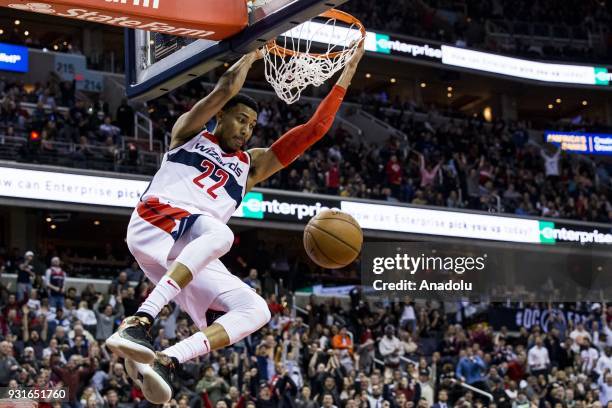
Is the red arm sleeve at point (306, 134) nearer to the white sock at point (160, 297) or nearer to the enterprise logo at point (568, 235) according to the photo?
the white sock at point (160, 297)

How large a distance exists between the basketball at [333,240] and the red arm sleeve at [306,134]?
466 millimetres

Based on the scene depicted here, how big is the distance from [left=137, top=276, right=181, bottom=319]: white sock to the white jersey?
0.59 meters

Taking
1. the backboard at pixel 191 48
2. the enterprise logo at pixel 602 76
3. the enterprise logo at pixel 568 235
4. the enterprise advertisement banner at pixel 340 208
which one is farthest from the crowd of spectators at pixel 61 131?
the enterprise logo at pixel 602 76

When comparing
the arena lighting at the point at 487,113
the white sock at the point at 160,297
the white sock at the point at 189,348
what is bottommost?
the white sock at the point at 189,348

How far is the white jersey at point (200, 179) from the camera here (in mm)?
6547

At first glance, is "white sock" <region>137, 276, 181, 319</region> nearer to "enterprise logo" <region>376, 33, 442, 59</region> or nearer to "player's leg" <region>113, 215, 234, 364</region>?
"player's leg" <region>113, 215, 234, 364</region>

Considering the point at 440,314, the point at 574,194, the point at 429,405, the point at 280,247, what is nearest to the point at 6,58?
the point at 280,247

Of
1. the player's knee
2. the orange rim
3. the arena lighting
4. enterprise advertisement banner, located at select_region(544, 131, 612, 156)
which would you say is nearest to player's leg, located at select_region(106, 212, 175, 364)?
the player's knee

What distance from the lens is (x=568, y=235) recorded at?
29641mm

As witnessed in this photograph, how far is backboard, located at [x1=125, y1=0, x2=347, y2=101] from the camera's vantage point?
22.3 ft

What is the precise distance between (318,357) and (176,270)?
12.3 m

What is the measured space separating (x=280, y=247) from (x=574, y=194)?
10823mm

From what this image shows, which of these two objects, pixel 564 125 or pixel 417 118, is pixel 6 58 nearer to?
pixel 417 118

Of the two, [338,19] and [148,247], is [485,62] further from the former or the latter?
[148,247]
